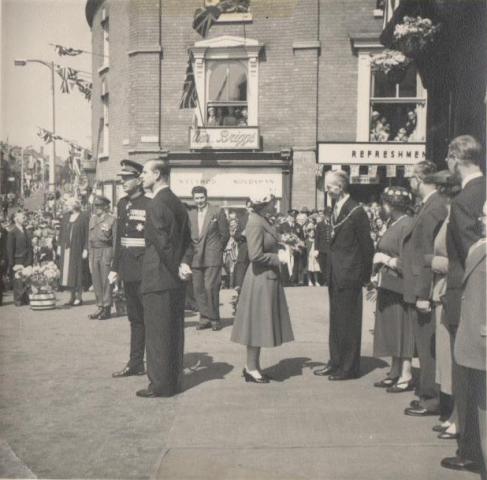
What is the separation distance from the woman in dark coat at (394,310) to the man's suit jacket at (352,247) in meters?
0.28

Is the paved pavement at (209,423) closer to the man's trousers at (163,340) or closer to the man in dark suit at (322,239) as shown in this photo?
the man's trousers at (163,340)

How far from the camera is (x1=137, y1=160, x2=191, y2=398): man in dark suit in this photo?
19.2 feet

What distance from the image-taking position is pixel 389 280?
6047mm

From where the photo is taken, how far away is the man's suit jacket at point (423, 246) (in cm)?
516

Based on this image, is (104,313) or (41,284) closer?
(104,313)

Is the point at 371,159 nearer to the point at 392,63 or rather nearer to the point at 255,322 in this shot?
the point at 392,63

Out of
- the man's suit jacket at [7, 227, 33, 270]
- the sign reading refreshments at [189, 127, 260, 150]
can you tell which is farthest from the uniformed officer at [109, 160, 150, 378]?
the sign reading refreshments at [189, 127, 260, 150]

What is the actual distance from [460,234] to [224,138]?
1509 centimetres

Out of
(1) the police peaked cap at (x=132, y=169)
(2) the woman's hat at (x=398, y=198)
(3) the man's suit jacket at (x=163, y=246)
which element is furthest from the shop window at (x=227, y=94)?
(3) the man's suit jacket at (x=163, y=246)

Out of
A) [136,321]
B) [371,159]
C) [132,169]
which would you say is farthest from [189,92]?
[136,321]

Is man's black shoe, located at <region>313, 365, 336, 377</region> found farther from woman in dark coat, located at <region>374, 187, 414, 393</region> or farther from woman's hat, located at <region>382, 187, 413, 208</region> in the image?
woman's hat, located at <region>382, 187, 413, 208</region>

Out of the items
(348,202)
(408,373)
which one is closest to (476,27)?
(348,202)

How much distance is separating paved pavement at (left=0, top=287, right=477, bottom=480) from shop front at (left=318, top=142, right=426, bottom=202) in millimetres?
10596

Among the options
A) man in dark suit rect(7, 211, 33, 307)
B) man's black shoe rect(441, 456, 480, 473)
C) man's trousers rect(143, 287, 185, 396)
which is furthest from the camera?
man in dark suit rect(7, 211, 33, 307)
